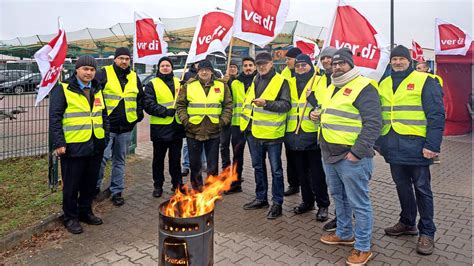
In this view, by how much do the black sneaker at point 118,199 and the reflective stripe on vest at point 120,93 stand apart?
3.58 ft

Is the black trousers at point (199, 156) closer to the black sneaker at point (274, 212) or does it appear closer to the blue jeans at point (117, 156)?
the blue jeans at point (117, 156)

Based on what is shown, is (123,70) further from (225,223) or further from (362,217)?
(362,217)

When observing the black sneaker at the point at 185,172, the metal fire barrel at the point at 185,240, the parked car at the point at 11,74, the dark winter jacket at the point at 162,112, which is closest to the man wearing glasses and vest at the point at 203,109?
the dark winter jacket at the point at 162,112

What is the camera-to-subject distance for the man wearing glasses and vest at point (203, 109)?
211 inches

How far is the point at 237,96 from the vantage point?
5.93m

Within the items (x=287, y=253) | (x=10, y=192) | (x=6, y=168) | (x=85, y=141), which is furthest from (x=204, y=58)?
(x=6, y=168)

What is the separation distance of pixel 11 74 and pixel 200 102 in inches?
143

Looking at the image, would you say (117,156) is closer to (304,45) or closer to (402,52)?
(402,52)

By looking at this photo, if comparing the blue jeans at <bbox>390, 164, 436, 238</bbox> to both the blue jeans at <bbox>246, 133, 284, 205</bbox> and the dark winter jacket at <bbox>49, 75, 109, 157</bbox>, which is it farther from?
the dark winter jacket at <bbox>49, 75, 109, 157</bbox>

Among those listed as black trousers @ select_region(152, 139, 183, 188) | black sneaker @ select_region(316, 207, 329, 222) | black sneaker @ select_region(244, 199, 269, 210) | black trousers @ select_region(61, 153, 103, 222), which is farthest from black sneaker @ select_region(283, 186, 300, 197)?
black trousers @ select_region(61, 153, 103, 222)

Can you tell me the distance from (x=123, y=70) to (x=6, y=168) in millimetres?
3210

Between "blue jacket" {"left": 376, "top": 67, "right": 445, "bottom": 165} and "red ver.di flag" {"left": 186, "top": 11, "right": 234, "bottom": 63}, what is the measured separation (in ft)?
8.20

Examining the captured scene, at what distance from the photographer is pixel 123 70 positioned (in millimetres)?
5367

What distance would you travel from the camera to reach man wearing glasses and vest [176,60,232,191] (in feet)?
17.6
